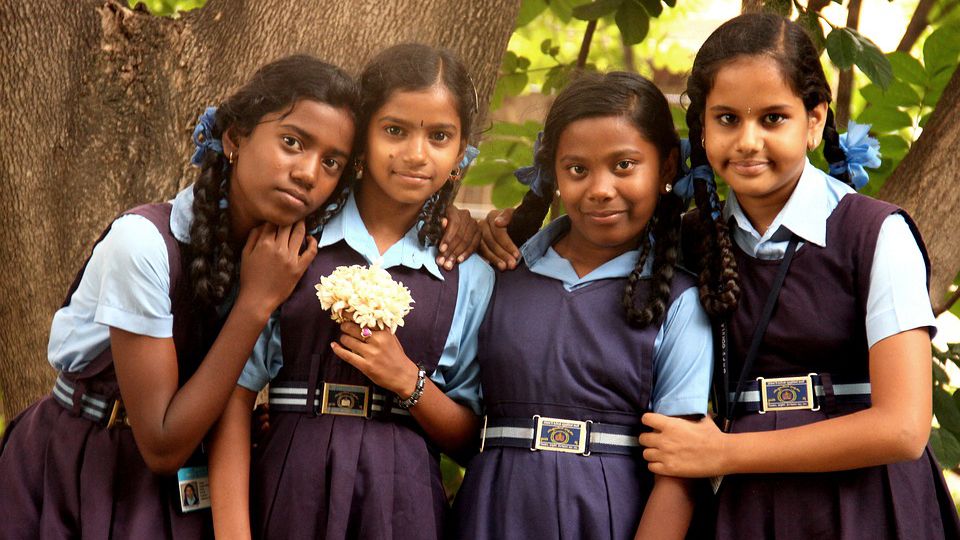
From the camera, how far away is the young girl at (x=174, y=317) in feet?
8.25

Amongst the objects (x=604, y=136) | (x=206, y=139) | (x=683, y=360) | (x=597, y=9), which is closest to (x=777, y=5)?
(x=597, y=9)

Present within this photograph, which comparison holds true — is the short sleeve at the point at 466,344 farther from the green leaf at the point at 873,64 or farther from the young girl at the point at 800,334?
the green leaf at the point at 873,64

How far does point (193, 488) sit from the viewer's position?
104 inches

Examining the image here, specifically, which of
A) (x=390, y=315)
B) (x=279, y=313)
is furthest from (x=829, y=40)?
(x=279, y=313)

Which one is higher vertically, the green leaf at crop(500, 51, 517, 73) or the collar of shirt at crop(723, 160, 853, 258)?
the green leaf at crop(500, 51, 517, 73)

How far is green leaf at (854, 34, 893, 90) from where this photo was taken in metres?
2.93

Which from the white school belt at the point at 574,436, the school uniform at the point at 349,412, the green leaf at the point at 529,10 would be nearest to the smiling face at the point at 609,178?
the school uniform at the point at 349,412

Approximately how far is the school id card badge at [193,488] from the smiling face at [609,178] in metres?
1.13

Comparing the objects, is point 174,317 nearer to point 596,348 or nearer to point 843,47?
point 596,348

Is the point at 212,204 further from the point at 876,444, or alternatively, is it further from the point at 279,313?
the point at 876,444

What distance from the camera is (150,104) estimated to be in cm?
318

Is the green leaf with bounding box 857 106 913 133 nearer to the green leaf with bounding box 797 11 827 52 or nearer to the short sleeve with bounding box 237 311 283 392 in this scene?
the green leaf with bounding box 797 11 827 52

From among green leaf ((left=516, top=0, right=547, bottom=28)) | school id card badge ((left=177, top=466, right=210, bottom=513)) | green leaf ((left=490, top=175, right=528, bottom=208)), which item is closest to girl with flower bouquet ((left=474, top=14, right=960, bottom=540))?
school id card badge ((left=177, top=466, right=210, bottom=513))

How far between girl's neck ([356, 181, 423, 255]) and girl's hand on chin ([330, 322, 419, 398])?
13.1 inches
